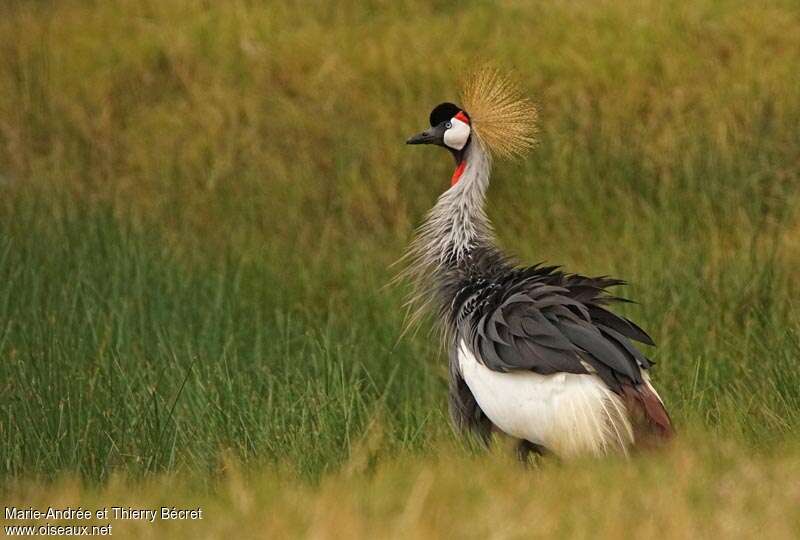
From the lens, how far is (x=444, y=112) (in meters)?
7.41

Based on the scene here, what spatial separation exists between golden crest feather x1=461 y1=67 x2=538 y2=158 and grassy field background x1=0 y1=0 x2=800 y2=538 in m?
1.29

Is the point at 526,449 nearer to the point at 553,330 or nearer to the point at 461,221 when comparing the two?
the point at 553,330

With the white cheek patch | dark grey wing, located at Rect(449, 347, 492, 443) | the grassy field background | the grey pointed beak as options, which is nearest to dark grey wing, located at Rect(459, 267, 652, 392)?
dark grey wing, located at Rect(449, 347, 492, 443)

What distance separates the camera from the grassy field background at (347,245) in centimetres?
574

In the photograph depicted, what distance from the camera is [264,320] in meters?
9.25

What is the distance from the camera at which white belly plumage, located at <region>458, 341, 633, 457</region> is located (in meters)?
5.94

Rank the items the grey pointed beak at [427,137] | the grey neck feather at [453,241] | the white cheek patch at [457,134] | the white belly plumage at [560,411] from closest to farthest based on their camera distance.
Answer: the white belly plumage at [560,411], the grey neck feather at [453,241], the white cheek patch at [457,134], the grey pointed beak at [427,137]

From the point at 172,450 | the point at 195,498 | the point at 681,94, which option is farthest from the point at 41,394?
the point at 681,94

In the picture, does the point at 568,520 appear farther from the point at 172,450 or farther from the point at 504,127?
the point at 504,127

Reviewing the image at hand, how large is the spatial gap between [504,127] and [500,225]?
11.3 ft

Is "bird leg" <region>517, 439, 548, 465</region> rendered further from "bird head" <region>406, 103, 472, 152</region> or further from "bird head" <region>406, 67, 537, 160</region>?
"bird head" <region>406, 103, 472, 152</region>

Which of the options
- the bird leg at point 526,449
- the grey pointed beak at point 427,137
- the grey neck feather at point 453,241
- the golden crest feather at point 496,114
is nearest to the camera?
the bird leg at point 526,449

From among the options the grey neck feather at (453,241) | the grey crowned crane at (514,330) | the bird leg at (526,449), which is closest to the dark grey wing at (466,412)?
the grey crowned crane at (514,330)

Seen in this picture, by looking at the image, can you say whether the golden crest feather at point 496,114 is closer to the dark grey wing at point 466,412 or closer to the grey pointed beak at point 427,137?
the grey pointed beak at point 427,137
